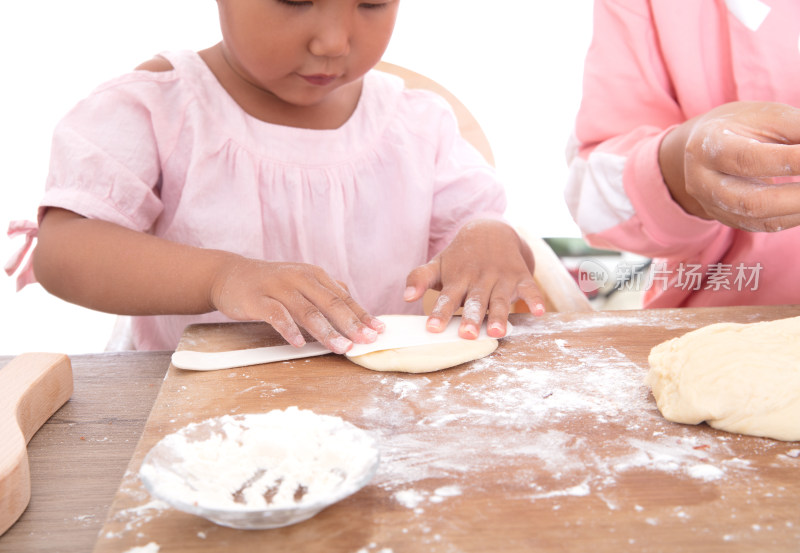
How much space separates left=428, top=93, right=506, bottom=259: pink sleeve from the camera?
1.35m

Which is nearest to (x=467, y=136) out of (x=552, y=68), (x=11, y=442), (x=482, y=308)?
(x=482, y=308)

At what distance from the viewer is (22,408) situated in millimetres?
750

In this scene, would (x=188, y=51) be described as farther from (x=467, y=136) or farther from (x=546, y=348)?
(x=546, y=348)

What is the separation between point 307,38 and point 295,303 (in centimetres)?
36

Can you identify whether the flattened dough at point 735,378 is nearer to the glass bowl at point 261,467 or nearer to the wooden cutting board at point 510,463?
the wooden cutting board at point 510,463

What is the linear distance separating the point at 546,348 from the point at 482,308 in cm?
10

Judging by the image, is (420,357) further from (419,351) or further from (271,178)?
(271,178)

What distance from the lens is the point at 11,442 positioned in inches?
25.8

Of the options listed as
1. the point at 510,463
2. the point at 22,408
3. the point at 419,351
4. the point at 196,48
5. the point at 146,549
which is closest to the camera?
the point at 146,549

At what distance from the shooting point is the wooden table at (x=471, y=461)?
0.53m

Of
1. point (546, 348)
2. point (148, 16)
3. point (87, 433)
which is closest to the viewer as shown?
point (87, 433)

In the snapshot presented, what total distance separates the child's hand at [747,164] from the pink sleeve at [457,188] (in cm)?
43

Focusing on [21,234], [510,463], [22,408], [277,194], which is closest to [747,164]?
[510,463]

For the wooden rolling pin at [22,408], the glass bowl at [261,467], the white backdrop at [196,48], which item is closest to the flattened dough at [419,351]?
the glass bowl at [261,467]
